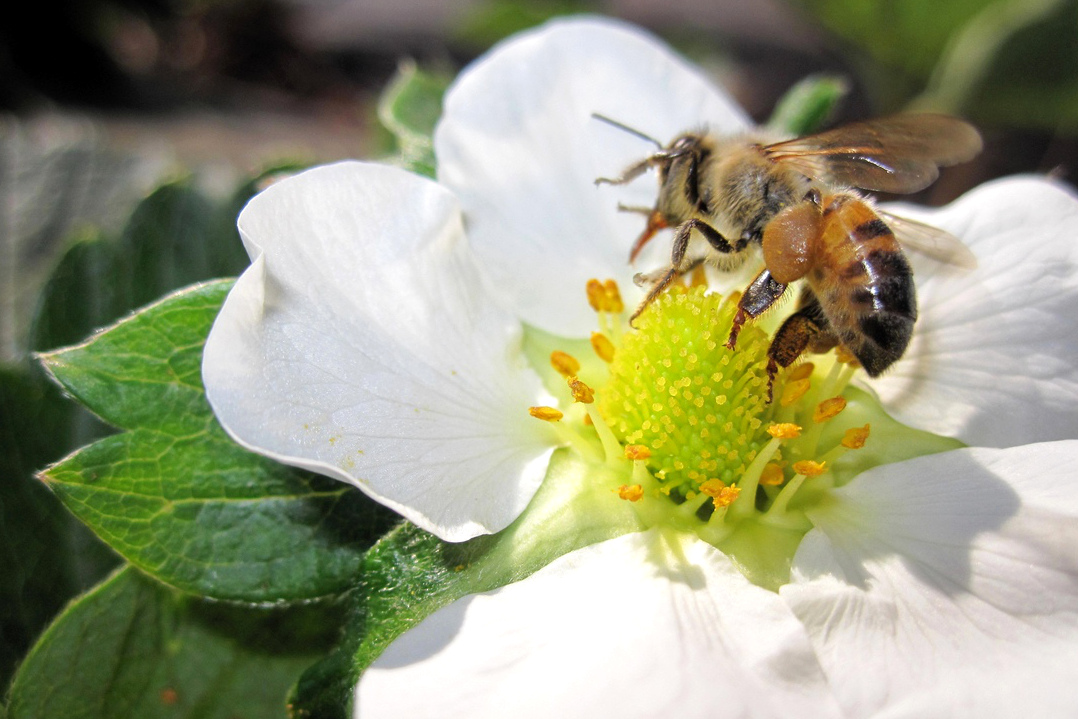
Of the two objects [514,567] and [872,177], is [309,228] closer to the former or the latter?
[514,567]

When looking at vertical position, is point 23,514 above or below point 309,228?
below

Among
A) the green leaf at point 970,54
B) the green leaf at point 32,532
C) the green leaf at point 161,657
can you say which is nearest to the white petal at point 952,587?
the green leaf at point 161,657

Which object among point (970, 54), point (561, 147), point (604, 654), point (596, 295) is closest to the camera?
point (604, 654)

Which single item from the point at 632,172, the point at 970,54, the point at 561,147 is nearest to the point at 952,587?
the point at 632,172

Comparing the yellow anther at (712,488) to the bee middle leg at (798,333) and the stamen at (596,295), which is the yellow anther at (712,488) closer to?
the bee middle leg at (798,333)

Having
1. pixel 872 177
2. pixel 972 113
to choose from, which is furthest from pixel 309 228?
pixel 972 113

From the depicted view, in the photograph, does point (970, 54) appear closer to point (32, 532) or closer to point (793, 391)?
point (793, 391)

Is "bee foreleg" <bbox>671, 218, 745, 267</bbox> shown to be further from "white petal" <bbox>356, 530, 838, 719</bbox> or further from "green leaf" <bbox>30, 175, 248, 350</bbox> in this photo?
"green leaf" <bbox>30, 175, 248, 350</bbox>
